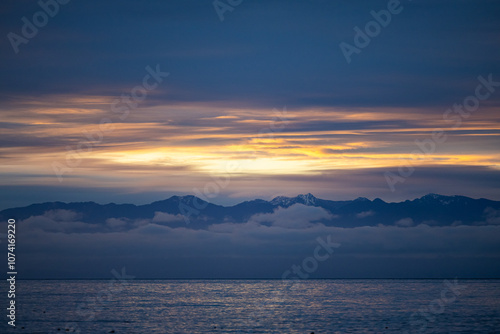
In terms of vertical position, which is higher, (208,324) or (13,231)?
(13,231)

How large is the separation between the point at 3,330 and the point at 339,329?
49148 mm

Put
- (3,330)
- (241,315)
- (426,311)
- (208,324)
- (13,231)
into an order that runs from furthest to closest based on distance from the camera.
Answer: (426,311), (241,315), (208,324), (3,330), (13,231)

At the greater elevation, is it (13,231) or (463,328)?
(13,231)

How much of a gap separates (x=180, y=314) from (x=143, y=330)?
79.7 ft

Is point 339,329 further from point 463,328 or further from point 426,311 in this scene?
point 426,311

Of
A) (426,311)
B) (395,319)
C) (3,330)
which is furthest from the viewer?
(426,311)

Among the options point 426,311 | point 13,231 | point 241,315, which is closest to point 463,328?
point 426,311

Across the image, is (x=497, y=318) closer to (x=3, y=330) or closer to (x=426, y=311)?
(x=426, y=311)

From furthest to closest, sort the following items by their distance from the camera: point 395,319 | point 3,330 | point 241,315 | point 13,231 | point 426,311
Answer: point 426,311 < point 241,315 < point 395,319 < point 3,330 < point 13,231

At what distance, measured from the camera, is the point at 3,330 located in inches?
3322

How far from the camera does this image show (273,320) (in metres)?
97.8

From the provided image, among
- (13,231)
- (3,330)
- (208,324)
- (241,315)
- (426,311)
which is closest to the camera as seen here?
(13,231)

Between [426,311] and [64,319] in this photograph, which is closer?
[64,319]

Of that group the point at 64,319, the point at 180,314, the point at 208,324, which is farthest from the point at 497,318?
the point at 64,319
